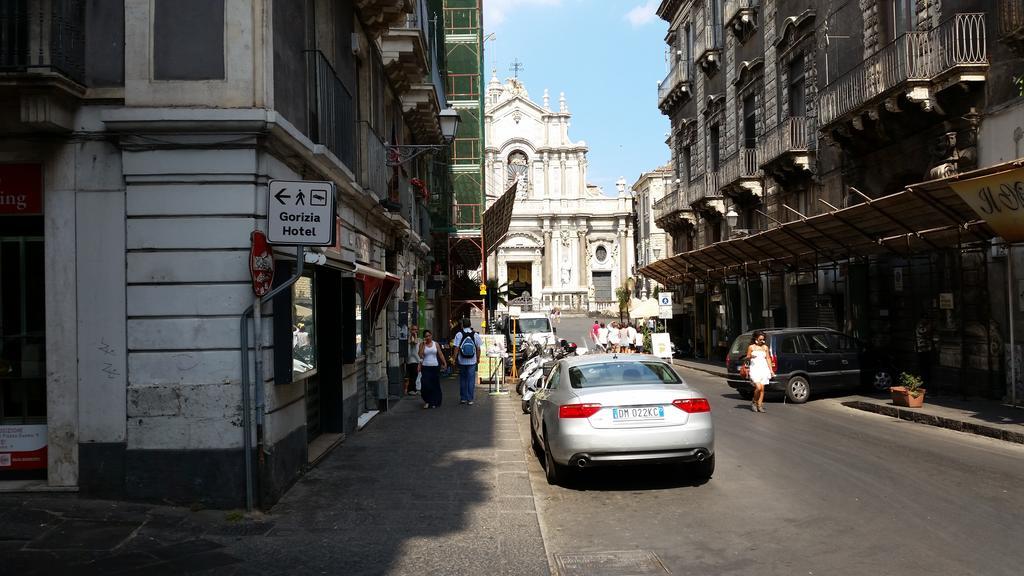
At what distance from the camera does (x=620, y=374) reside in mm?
9695

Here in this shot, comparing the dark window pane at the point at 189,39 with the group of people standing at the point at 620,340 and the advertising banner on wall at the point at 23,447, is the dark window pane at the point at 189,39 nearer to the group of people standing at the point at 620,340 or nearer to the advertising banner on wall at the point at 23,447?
the advertising banner on wall at the point at 23,447

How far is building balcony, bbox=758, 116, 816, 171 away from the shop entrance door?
68.6ft

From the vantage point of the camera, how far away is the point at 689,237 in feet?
126

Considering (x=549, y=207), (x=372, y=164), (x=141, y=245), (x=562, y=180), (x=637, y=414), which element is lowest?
(x=637, y=414)

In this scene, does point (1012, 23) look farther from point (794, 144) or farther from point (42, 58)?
point (42, 58)

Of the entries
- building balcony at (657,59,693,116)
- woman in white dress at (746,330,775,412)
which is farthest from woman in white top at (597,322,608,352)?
woman in white dress at (746,330,775,412)

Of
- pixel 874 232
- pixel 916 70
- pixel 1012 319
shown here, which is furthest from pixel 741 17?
pixel 1012 319

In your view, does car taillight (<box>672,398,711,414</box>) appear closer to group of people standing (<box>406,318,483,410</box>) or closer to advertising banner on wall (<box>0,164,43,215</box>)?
advertising banner on wall (<box>0,164,43,215</box>)

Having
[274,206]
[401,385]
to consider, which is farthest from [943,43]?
[274,206]

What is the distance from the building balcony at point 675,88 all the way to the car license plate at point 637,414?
3118 cm

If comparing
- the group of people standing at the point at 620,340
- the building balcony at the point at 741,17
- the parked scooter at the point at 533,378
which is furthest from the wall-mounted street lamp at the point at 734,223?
the parked scooter at the point at 533,378

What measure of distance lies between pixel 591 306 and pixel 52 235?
63.3 metres

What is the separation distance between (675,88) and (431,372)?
2612 centimetres

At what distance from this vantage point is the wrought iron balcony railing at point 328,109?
32.8 feet
